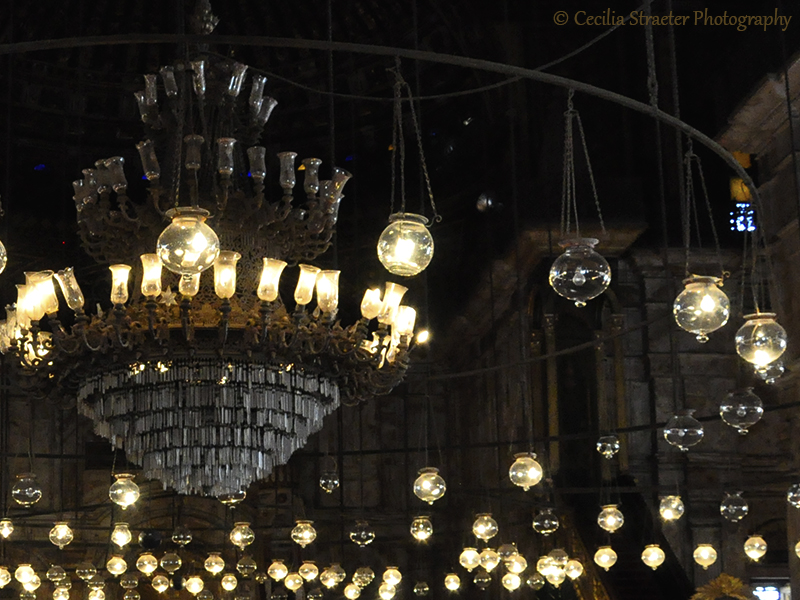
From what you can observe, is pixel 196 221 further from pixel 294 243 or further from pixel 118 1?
pixel 118 1

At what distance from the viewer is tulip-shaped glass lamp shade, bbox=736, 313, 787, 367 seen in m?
5.29

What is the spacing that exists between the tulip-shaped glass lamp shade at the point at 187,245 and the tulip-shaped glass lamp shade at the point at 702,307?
197 cm

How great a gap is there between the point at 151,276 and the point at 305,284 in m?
0.97

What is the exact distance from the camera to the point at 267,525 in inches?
610

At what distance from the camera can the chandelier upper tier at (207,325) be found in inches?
303

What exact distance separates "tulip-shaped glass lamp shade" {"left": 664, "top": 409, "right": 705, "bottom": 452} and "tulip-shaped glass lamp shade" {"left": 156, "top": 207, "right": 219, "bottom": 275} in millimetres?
3106

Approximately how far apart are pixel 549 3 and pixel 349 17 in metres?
2.28

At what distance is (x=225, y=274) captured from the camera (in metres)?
7.72

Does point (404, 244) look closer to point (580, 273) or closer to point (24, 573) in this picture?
point (580, 273)

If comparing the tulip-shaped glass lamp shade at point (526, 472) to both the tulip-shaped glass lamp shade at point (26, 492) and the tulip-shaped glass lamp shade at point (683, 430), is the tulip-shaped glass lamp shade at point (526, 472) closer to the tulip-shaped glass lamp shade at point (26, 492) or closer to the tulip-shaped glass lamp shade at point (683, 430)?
the tulip-shaped glass lamp shade at point (683, 430)

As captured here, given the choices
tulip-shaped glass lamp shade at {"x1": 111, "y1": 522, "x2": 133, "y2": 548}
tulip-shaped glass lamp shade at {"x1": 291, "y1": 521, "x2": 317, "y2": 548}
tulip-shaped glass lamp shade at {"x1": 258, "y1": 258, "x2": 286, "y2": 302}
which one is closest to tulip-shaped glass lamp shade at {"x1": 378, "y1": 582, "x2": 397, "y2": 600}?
tulip-shaped glass lamp shade at {"x1": 291, "y1": 521, "x2": 317, "y2": 548}

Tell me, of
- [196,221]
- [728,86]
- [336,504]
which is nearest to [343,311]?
[336,504]

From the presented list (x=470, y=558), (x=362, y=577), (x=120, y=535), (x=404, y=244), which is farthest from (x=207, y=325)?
(x=362, y=577)

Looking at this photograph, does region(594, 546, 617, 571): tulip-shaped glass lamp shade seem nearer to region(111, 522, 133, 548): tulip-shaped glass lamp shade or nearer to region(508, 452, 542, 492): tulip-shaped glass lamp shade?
region(508, 452, 542, 492): tulip-shaped glass lamp shade
